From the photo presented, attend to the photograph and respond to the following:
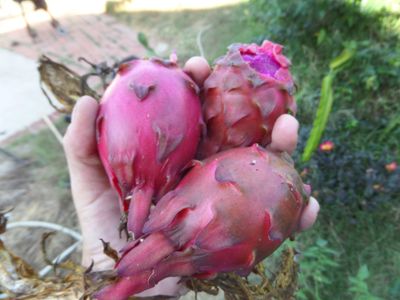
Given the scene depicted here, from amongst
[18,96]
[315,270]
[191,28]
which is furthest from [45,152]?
[191,28]

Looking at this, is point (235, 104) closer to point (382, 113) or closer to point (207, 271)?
point (207, 271)

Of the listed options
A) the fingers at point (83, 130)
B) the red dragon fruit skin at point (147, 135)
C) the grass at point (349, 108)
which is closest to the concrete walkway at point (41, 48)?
the grass at point (349, 108)

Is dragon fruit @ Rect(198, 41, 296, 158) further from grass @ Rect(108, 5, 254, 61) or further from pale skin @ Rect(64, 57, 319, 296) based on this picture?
grass @ Rect(108, 5, 254, 61)

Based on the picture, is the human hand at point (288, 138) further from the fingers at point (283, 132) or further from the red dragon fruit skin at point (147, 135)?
the red dragon fruit skin at point (147, 135)

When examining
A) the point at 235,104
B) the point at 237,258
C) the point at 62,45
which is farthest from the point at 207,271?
the point at 62,45

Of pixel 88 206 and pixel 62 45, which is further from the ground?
pixel 88 206

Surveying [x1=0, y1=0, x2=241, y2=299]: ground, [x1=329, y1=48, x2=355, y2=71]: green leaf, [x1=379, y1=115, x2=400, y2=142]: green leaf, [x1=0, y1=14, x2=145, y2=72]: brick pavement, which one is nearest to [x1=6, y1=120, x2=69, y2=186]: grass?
[x1=0, y1=0, x2=241, y2=299]: ground

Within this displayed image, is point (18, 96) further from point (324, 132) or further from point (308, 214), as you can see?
point (308, 214)
